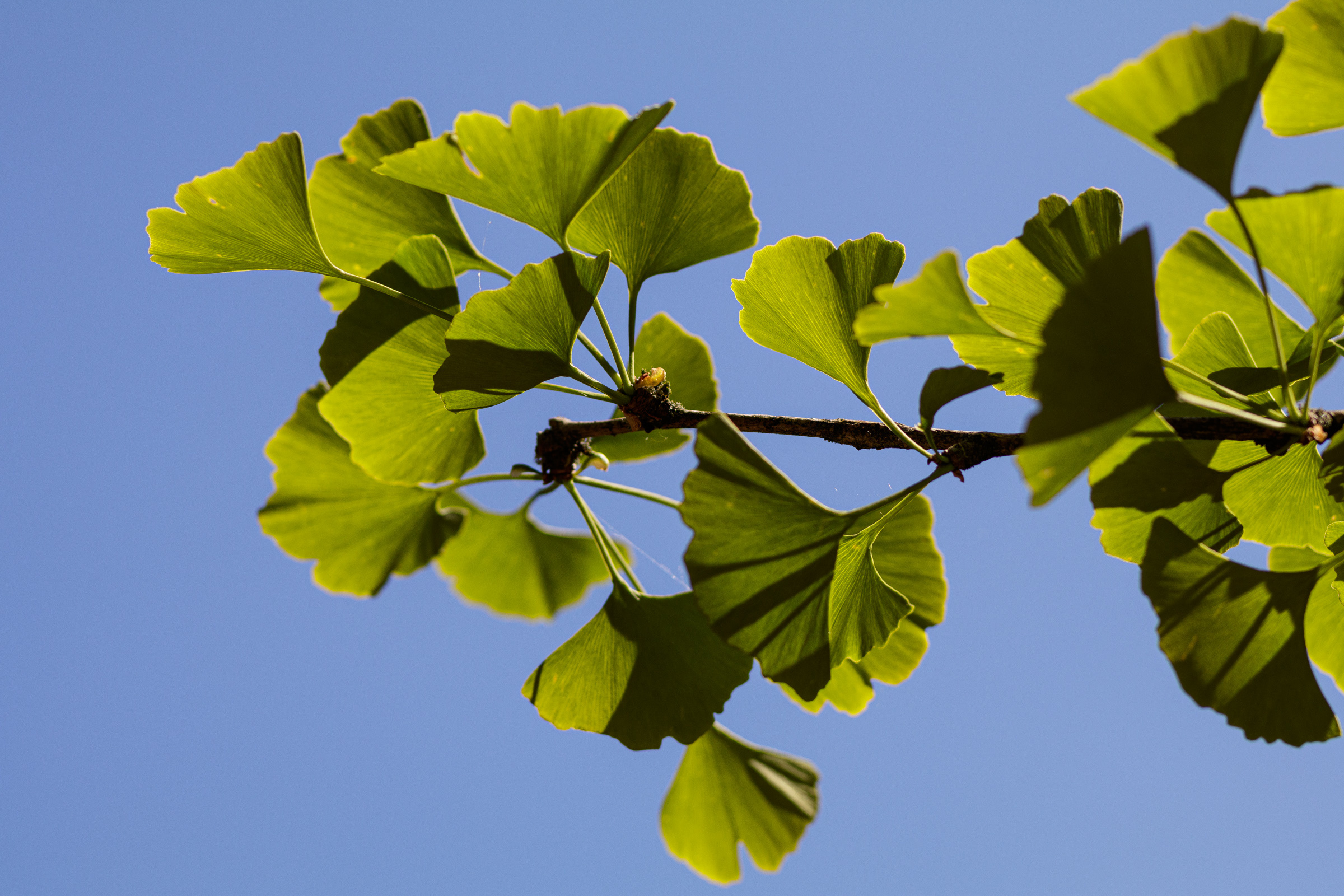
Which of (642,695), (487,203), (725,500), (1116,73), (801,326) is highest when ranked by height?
(487,203)

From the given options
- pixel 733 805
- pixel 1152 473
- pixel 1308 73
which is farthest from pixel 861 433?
pixel 733 805

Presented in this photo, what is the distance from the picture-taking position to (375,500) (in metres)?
1.32

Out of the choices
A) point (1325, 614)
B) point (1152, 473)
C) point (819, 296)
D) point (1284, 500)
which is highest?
point (819, 296)

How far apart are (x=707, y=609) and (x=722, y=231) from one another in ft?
1.56

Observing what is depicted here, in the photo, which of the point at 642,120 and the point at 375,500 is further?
the point at 375,500

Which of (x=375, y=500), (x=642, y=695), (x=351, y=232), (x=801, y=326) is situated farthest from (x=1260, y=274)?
(x=375, y=500)

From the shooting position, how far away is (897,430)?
954mm

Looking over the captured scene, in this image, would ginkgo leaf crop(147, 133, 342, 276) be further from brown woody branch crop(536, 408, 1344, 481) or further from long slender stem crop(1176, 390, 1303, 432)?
long slender stem crop(1176, 390, 1303, 432)

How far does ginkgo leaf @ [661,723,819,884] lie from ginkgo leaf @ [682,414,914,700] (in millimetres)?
409

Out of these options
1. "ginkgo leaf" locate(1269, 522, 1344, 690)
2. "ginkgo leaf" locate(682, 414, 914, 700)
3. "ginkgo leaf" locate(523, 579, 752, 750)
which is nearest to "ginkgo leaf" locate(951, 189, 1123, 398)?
"ginkgo leaf" locate(682, 414, 914, 700)

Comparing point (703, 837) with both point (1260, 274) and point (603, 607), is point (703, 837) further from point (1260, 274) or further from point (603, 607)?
point (1260, 274)

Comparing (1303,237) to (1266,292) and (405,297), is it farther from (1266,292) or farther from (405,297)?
(405,297)

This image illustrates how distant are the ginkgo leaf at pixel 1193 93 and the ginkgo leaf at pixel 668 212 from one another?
44 centimetres

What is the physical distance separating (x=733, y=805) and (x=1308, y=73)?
1175mm
